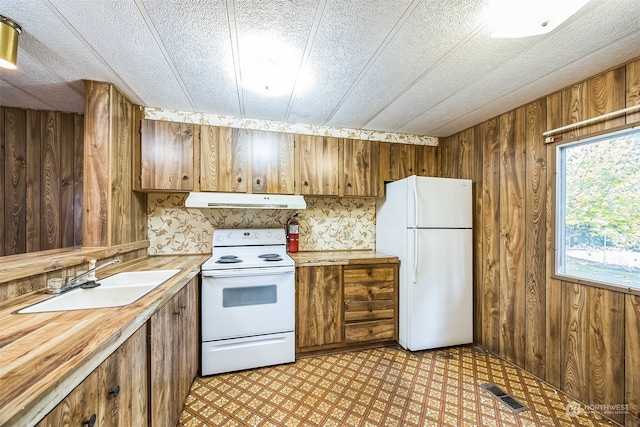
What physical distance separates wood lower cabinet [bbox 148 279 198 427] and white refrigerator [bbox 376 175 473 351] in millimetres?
1887

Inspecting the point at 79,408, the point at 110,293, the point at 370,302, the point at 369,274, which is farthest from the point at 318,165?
the point at 79,408

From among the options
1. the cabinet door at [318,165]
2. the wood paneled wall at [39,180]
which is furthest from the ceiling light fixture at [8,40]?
the cabinet door at [318,165]

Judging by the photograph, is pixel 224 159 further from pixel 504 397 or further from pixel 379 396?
pixel 504 397

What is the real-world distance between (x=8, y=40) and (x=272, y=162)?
1.73 meters

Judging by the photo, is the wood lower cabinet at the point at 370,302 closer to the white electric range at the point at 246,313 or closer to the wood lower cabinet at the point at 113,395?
the white electric range at the point at 246,313

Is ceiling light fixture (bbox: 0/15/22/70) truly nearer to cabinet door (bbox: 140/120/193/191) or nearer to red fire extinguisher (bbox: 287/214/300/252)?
cabinet door (bbox: 140/120/193/191)

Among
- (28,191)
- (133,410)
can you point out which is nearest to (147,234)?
(28,191)

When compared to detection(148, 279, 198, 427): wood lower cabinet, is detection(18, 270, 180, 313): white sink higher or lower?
higher

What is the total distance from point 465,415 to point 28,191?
3903 millimetres

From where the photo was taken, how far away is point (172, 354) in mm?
1509

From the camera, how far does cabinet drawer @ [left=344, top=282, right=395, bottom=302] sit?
2496mm

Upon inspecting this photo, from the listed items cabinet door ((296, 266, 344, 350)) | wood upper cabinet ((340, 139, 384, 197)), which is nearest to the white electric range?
cabinet door ((296, 266, 344, 350))

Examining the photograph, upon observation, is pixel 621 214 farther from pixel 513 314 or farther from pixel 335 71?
pixel 335 71

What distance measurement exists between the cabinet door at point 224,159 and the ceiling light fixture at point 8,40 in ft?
3.86
